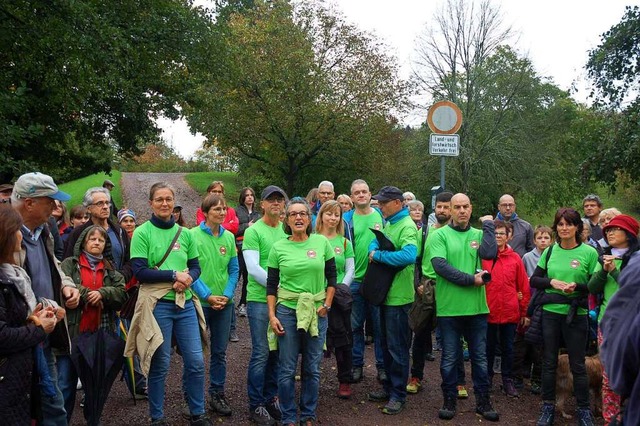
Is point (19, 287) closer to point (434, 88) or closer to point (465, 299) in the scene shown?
point (465, 299)

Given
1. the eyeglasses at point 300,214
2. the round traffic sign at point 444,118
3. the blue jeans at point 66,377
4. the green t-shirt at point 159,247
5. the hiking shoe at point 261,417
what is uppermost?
the round traffic sign at point 444,118

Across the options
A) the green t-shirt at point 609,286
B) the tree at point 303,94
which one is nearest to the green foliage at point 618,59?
the tree at point 303,94

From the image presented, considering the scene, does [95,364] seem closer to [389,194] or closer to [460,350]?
[389,194]

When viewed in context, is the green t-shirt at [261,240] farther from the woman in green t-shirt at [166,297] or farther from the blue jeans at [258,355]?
the woman in green t-shirt at [166,297]

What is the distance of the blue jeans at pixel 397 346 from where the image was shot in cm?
589

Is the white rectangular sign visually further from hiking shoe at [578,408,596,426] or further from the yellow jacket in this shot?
the yellow jacket

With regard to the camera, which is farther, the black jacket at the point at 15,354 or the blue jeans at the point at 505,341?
the blue jeans at the point at 505,341

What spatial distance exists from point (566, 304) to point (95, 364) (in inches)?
168

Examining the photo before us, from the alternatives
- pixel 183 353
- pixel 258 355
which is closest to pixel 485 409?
pixel 258 355

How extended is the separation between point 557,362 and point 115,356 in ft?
13.5

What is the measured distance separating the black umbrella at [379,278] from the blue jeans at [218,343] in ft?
4.69

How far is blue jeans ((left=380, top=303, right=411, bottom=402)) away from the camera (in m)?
5.89

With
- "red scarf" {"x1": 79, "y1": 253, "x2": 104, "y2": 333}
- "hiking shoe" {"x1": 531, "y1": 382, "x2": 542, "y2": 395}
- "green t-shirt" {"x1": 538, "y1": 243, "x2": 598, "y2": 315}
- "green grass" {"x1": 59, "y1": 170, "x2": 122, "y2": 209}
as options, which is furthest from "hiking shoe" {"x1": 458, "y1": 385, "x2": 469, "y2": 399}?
"green grass" {"x1": 59, "y1": 170, "x2": 122, "y2": 209}

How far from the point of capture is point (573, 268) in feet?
18.5
